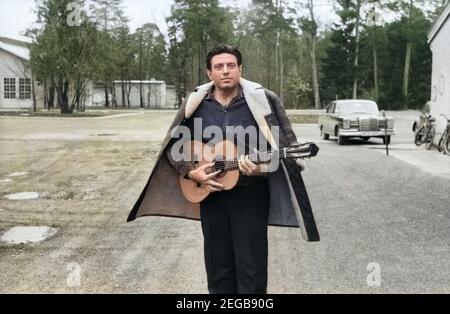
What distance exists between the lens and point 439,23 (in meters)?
20.8

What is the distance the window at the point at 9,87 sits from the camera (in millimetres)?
47750

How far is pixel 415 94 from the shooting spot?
171 feet

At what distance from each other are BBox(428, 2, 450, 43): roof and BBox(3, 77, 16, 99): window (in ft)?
117

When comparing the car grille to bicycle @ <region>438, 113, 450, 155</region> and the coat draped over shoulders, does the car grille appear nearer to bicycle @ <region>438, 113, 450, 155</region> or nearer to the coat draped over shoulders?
bicycle @ <region>438, 113, 450, 155</region>

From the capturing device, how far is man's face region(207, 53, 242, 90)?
10.9 feet

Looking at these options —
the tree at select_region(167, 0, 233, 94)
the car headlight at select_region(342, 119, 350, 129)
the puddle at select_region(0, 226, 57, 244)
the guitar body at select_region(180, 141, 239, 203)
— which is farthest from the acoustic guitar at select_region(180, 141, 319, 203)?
the tree at select_region(167, 0, 233, 94)

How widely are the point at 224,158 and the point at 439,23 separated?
19.6 metres

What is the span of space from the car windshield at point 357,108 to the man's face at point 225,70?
62.2ft

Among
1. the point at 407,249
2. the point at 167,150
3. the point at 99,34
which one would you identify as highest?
the point at 99,34

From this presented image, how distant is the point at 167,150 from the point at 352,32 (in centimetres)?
5356

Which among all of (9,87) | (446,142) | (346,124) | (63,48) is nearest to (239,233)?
(446,142)
